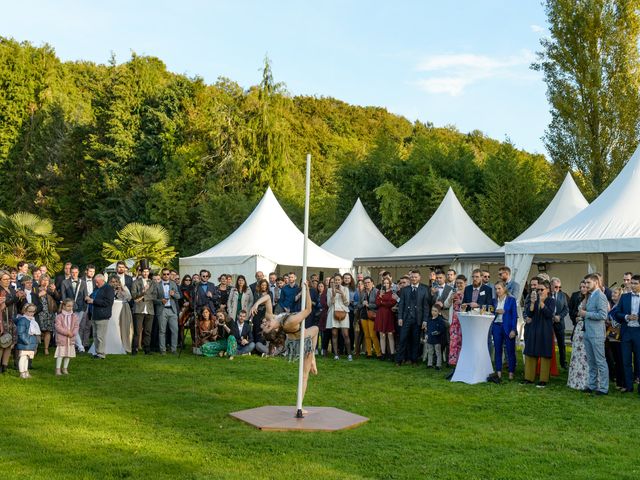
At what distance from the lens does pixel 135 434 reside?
660 centimetres

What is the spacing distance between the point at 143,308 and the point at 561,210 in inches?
461

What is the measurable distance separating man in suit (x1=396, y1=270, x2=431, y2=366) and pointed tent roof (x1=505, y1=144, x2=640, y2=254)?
311 cm

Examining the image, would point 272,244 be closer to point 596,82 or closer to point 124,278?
point 124,278

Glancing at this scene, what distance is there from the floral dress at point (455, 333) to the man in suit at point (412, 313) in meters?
0.59

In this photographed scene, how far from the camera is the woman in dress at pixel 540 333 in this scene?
10055mm

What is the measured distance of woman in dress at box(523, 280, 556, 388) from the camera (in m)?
10.1

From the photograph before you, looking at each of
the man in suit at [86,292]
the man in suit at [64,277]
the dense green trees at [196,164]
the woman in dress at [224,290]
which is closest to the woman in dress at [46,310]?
the man in suit at [64,277]

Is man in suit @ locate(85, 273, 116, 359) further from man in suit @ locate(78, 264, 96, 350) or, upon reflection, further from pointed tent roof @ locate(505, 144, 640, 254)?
pointed tent roof @ locate(505, 144, 640, 254)

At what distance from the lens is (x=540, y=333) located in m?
10.1

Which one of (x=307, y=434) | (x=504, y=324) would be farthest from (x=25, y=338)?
(x=504, y=324)

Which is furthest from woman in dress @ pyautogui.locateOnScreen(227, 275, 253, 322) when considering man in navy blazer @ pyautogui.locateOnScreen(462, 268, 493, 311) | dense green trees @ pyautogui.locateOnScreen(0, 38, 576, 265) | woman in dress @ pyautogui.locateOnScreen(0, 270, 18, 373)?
dense green trees @ pyautogui.locateOnScreen(0, 38, 576, 265)

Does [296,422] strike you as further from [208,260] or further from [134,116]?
[134,116]

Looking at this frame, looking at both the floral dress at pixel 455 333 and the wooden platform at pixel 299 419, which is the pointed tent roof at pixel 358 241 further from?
the wooden platform at pixel 299 419

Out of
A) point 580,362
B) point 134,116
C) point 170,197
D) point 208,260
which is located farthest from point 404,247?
point 134,116
